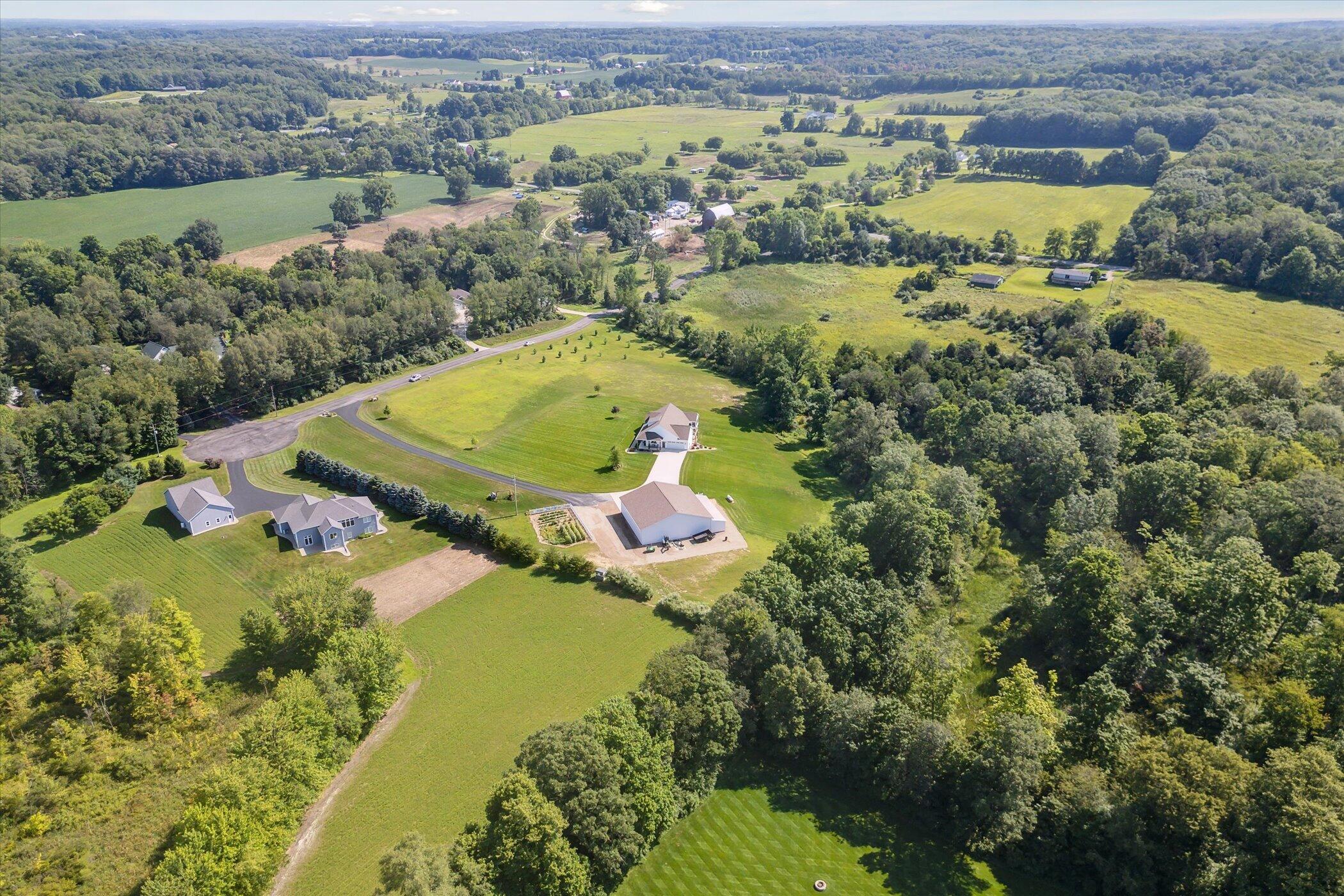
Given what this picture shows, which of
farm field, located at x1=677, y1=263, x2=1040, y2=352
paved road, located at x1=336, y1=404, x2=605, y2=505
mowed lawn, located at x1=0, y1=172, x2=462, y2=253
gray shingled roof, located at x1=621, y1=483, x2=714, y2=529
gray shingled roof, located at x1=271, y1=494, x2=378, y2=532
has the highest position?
mowed lawn, located at x1=0, y1=172, x2=462, y2=253

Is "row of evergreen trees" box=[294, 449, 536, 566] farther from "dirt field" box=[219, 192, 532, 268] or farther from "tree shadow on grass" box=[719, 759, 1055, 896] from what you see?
"dirt field" box=[219, 192, 532, 268]

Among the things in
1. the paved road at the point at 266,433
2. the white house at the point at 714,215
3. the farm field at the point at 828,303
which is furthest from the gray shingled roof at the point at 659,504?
the white house at the point at 714,215

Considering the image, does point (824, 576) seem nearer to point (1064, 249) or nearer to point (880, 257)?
point (880, 257)

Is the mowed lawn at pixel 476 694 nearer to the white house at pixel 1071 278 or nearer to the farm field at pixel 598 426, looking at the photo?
the farm field at pixel 598 426

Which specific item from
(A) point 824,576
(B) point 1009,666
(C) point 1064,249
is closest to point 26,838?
(A) point 824,576

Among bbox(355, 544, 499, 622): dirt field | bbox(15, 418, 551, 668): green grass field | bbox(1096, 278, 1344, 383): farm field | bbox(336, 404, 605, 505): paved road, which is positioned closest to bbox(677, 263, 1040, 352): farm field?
bbox(1096, 278, 1344, 383): farm field

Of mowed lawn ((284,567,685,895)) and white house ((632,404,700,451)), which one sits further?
white house ((632,404,700,451))
